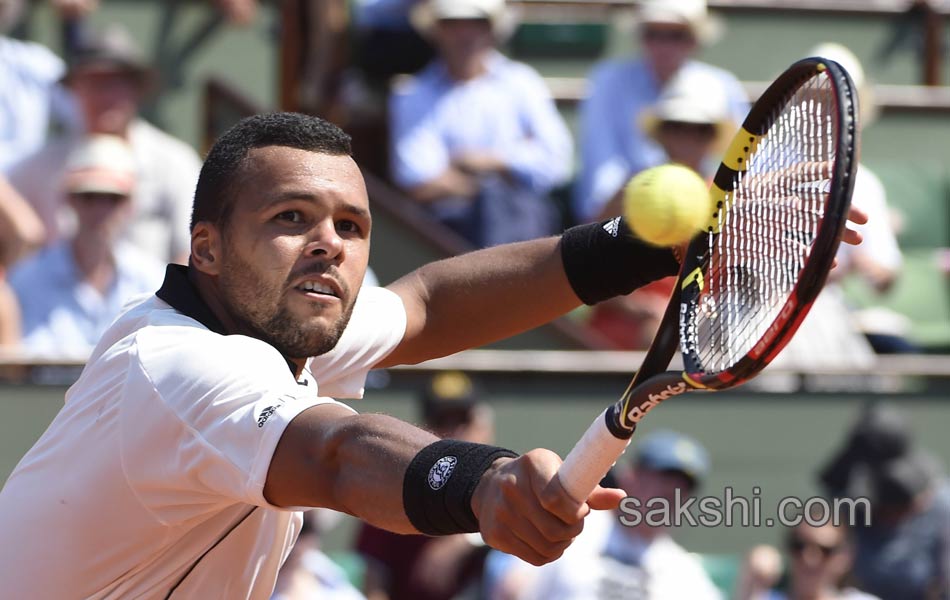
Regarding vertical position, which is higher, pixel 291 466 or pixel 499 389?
pixel 291 466

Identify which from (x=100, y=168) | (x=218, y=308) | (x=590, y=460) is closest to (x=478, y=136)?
(x=100, y=168)

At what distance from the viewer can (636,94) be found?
7.87 meters

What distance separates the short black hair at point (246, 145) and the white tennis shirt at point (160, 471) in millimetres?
161

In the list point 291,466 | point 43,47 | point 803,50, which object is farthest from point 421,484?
point 803,50

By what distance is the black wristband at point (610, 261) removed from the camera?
11.8 ft

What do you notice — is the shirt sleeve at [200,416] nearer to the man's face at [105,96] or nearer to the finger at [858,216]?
the finger at [858,216]

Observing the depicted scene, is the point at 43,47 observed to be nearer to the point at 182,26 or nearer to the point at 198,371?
the point at 182,26

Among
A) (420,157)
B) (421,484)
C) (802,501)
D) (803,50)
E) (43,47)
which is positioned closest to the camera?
(421,484)

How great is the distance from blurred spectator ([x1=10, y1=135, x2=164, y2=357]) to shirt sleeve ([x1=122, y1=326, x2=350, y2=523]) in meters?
3.82

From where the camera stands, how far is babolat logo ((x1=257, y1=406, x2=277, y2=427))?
2.64m

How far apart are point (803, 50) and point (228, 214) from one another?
6.90 meters

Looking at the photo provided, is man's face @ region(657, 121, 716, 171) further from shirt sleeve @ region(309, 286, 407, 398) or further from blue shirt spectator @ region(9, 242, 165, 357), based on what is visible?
shirt sleeve @ region(309, 286, 407, 398)

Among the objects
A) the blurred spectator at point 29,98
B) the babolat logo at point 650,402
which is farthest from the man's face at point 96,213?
the babolat logo at point 650,402

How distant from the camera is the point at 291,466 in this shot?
8.57 ft
